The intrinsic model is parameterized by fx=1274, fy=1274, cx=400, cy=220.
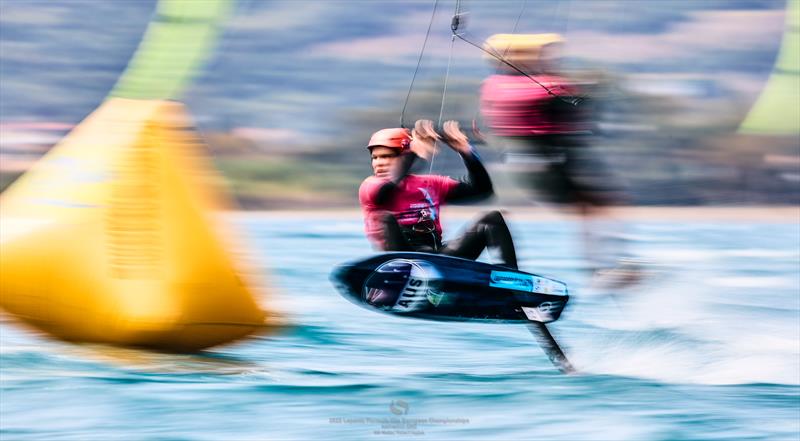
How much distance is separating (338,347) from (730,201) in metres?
9.04

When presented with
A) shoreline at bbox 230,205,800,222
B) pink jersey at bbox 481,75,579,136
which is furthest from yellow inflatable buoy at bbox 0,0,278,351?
shoreline at bbox 230,205,800,222

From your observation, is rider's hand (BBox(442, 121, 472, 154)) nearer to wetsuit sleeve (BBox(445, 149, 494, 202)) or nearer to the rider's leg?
wetsuit sleeve (BBox(445, 149, 494, 202))

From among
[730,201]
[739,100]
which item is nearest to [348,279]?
[730,201]

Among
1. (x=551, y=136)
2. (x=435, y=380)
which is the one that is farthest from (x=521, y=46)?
(x=435, y=380)

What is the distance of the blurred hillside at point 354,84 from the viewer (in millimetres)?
14305

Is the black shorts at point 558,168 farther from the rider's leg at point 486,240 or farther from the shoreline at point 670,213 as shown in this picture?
the shoreline at point 670,213

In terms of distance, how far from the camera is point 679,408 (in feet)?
16.7

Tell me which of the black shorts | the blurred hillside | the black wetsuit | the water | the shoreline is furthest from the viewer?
the blurred hillside

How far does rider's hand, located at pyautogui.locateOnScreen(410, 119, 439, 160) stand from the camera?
194 inches

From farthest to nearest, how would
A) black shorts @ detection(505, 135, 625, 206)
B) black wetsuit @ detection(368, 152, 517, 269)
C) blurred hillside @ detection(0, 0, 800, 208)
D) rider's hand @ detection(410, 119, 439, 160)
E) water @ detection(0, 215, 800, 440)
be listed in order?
blurred hillside @ detection(0, 0, 800, 208)
black shorts @ detection(505, 135, 625, 206)
black wetsuit @ detection(368, 152, 517, 269)
rider's hand @ detection(410, 119, 439, 160)
water @ detection(0, 215, 800, 440)

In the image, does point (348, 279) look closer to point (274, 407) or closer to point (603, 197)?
point (274, 407)

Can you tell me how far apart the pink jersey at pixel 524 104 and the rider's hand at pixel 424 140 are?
0.39 meters

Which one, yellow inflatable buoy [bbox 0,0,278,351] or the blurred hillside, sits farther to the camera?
the blurred hillside

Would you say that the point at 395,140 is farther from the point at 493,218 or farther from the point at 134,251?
the point at 134,251
